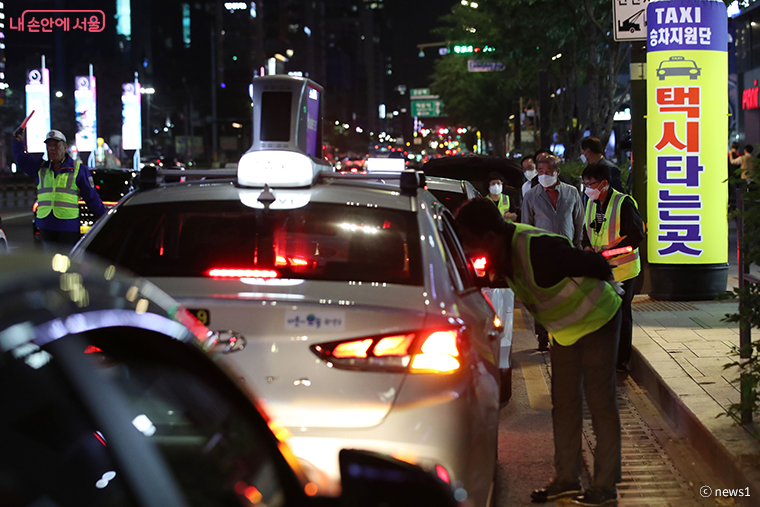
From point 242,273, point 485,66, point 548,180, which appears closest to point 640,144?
point 548,180

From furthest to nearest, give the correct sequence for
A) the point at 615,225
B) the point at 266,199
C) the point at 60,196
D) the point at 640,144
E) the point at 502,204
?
the point at 640,144 < the point at 502,204 < the point at 60,196 < the point at 615,225 < the point at 266,199

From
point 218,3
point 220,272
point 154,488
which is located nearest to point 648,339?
point 220,272

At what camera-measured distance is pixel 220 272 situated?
3785 mm

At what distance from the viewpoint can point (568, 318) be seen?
4609mm

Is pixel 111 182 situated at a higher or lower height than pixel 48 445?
higher

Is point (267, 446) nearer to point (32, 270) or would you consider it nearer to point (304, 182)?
point (32, 270)

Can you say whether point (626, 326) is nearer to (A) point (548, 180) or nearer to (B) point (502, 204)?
(A) point (548, 180)

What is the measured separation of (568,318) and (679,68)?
21.9ft

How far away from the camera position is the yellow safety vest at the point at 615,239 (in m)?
7.22

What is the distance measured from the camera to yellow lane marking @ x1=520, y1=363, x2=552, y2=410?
272 inches

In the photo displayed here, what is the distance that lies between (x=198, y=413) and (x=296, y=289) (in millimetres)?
1819

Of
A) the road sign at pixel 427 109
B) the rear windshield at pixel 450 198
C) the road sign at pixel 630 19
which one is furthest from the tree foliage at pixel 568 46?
the road sign at pixel 427 109

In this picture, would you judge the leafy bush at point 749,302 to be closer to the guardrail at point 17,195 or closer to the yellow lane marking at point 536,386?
the yellow lane marking at point 536,386

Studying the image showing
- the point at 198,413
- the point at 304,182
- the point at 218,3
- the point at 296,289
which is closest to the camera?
the point at 198,413
